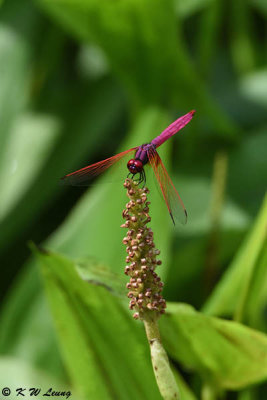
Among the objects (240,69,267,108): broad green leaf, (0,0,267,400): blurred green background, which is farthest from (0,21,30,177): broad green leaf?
(240,69,267,108): broad green leaf

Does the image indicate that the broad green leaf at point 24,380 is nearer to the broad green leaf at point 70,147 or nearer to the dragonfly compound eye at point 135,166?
the dragonfly compound eye at point 135,166

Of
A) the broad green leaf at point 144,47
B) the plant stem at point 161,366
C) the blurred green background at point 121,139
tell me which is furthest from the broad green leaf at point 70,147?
the plant stem at point 161,366

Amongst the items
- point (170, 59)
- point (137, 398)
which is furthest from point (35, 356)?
point (170, 59)

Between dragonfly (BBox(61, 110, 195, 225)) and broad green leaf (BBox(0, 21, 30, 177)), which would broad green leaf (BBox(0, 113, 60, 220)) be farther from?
dragonfly (BBox(61, 110, 195, 225))

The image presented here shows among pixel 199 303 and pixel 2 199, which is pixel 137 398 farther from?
pixel 2 199

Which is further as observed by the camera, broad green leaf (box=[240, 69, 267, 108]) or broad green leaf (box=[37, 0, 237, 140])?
broad green leaf (box=[240, 69, 267, 108])

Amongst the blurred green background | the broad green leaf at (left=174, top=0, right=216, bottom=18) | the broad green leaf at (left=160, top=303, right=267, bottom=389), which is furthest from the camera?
the broad green leaf at (left=174, top=0, right=216, bottom=18)
